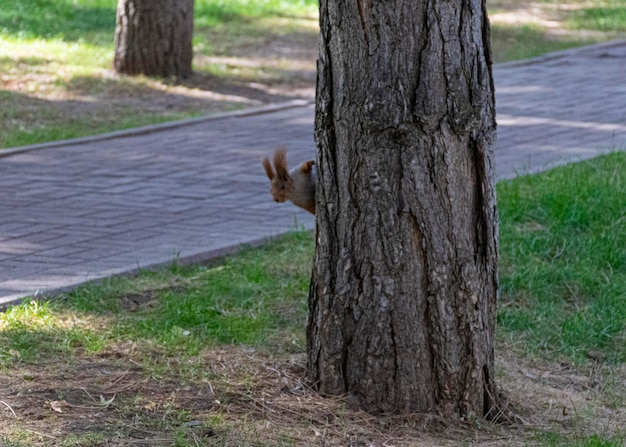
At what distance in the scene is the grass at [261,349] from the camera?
4.00 meters

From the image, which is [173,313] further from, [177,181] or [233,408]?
[177,181]

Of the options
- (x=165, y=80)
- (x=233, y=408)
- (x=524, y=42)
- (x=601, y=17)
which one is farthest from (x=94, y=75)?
(x=601, y=17)

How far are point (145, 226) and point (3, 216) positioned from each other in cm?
100

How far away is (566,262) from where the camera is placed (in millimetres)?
6141

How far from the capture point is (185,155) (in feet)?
30.3

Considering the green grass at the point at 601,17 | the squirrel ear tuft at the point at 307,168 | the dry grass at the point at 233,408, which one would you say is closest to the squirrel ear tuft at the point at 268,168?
the squirrel ear tuft at the point at 307,168

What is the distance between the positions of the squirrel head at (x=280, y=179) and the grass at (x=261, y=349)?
733 mm

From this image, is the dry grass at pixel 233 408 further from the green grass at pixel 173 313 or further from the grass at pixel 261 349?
the green grass at pixel 173 313

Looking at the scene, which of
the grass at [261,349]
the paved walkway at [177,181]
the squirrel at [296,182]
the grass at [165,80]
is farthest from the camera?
the grass at [165,80]

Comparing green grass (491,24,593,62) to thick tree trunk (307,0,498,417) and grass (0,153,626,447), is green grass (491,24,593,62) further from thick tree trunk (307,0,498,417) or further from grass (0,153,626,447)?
thick tree trunk (307,0,498,417)

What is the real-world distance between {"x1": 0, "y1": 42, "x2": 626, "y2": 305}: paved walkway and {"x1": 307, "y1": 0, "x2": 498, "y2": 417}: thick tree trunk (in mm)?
2006

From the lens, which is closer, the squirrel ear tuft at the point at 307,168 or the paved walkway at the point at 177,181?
the squirrel ear tuft at the point at 307,168

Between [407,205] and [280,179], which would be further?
[280,179]

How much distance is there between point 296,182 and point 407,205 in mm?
629
